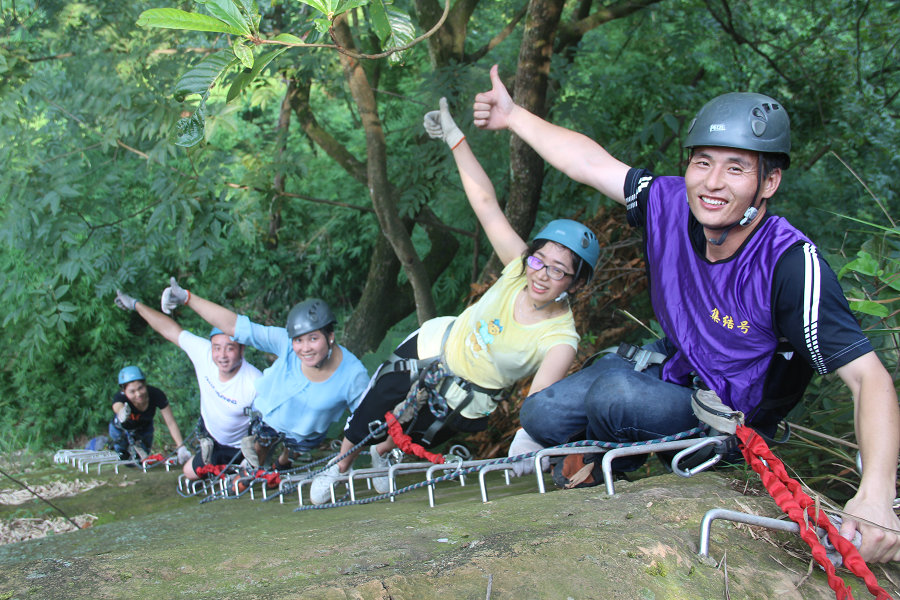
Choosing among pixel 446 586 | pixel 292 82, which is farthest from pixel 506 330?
pixel 292 82

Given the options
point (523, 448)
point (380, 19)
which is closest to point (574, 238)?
point (523, 448)

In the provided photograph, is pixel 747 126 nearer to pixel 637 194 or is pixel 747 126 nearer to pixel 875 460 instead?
pixel 637 194

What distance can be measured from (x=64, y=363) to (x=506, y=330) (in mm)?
11301

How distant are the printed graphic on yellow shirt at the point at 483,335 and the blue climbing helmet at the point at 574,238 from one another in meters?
0.52

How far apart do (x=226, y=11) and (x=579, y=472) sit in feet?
6.65

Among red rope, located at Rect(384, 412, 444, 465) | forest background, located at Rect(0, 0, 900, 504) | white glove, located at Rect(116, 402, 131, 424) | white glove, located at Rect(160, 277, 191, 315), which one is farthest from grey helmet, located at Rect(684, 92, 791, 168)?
white glove, located at Rect(116, 402, 131, 424)

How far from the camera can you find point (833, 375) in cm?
332

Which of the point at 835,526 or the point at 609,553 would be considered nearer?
the point at 609,553

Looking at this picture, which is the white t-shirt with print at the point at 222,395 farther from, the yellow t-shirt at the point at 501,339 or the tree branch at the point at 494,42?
the tree branch at the point at 494,42

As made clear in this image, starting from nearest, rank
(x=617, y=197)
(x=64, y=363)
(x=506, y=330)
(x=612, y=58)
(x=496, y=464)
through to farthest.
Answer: (x=496, y=464), (x=617, y=197), (x=506, y=330), (x=612, y=58), (x=64, y=363)

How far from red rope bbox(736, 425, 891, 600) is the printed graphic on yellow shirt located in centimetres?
172

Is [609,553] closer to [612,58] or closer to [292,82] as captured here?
[292,82]

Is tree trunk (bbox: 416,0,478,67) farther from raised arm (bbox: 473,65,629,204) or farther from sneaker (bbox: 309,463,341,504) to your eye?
sneaker (bbox: 309,463,341,504)

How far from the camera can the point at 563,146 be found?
309 centimetres
